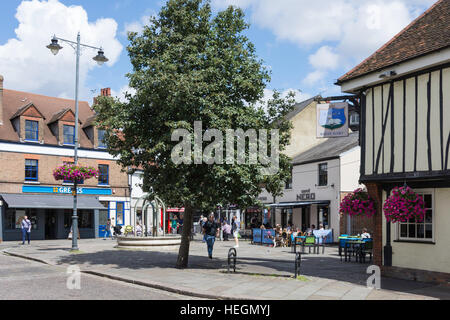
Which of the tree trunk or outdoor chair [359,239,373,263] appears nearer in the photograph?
the tree trunk

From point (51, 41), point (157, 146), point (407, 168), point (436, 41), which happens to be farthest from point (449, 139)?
point (51, 41)

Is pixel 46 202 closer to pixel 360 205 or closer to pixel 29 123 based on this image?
pixel 29 123

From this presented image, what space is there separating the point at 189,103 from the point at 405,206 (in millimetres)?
6856

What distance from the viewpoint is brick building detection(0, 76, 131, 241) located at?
31.6 m

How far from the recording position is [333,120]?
1523cm

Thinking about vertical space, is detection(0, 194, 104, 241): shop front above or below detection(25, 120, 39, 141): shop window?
below

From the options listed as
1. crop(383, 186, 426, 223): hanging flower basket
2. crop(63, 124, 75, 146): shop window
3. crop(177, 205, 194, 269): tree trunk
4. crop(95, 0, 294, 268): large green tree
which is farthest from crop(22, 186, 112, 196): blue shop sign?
crop(383, 186, 426, 223): hanging flower basket

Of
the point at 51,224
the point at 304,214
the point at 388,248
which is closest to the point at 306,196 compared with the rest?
the point at 304,214

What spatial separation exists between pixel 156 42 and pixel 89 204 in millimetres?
22934

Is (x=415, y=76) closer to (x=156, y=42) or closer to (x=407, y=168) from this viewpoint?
(x=407, y=168)

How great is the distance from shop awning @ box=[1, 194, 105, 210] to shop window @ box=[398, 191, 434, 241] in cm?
2575

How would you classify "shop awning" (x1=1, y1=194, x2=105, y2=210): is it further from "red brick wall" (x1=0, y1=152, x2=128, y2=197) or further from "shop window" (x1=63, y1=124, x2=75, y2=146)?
"shop window" (x1=63, y1=124, x2=75, y2=146)

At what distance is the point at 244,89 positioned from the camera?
49.1ft

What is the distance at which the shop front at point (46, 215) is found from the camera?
3112 centimetres
